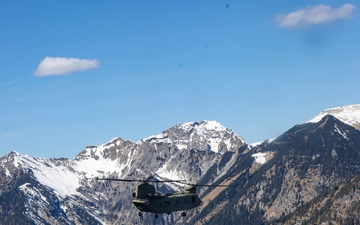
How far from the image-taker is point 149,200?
653 ft
